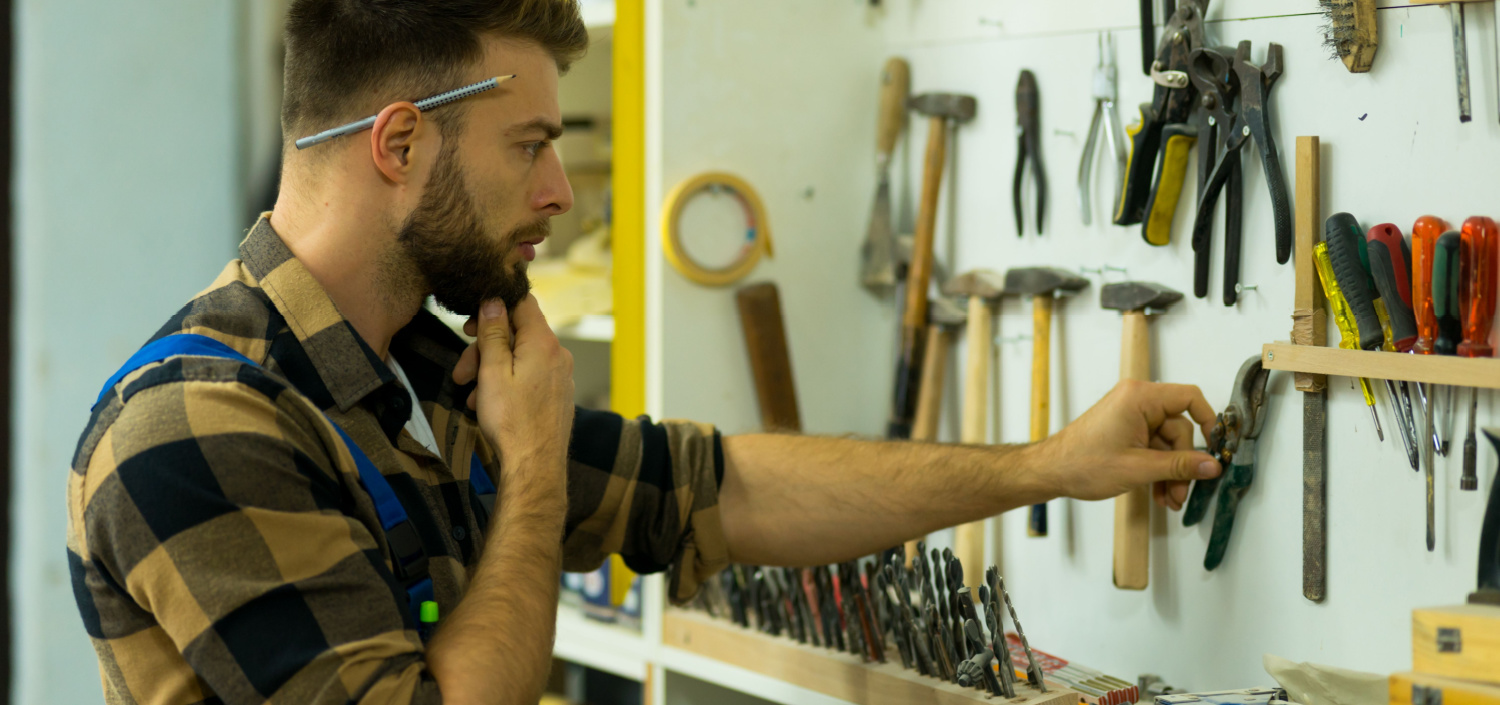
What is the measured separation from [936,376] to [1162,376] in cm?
38

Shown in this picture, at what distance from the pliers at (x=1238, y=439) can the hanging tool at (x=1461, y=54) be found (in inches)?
13.0

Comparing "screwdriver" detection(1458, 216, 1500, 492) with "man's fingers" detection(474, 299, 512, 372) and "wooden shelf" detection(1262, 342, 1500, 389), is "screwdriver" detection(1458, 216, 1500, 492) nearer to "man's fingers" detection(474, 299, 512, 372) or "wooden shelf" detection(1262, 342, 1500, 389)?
"wooden shelf" detection(1262, 342, 1500, 389)

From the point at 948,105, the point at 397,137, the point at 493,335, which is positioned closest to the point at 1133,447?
the point at 948,105

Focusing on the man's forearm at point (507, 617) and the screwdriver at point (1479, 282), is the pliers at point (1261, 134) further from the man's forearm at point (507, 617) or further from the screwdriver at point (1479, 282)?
the man's forearm at point (507, 617)

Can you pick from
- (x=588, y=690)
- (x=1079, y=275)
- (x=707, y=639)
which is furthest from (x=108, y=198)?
(x=1079, y=275)

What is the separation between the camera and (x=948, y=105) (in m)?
1.71

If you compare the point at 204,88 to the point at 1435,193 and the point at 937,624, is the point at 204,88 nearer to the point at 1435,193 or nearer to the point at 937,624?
the point at 937,624

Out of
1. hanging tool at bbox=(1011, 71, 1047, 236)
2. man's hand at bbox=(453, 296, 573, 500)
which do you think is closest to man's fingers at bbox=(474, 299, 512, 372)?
man's hand at bbox=(453, 296, 573, 500)

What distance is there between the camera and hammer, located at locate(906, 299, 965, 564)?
68.8 inches

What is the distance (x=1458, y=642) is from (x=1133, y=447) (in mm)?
437

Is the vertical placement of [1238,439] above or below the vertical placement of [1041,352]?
below

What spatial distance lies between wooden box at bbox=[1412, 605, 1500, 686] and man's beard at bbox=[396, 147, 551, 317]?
916mm

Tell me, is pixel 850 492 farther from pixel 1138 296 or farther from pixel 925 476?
pixel 1138 296

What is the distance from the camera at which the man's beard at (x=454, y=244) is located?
3.83ft
